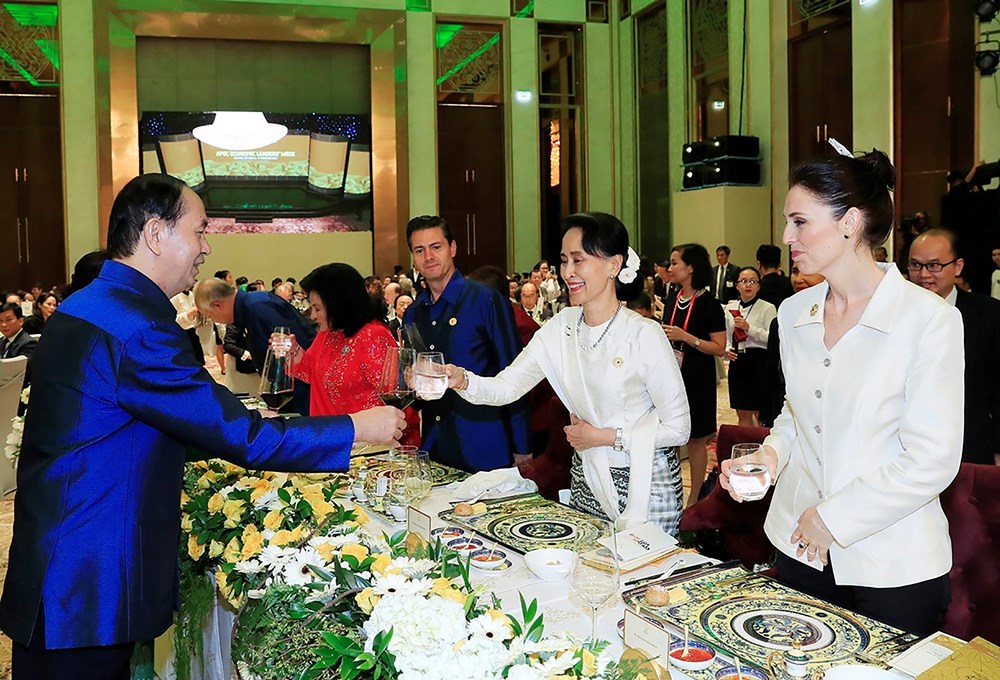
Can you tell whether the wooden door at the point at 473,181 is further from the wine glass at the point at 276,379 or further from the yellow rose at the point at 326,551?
the yellow rose at the point at 326,551

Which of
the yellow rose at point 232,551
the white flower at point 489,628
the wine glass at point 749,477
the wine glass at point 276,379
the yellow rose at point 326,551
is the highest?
the wine glass at point 276,379

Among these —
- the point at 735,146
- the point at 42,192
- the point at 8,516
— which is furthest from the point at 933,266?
the point at 42,192

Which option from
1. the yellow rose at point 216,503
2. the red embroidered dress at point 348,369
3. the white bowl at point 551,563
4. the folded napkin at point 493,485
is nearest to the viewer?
the white bowl at point 551,563

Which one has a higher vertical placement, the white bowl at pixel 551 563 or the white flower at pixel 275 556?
the white flower at pixel 275 556

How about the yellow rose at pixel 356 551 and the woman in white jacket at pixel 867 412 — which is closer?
the yellow rose at pixel 356 551

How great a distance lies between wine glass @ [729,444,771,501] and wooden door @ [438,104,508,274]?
46.0 ft

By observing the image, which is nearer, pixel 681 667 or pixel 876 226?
pixel 681 667

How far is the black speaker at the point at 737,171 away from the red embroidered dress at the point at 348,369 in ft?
30.1

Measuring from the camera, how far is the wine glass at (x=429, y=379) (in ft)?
7.41

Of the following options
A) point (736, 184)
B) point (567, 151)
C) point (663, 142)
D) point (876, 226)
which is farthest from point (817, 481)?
point (567, 151)

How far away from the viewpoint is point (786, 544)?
77.1 inches

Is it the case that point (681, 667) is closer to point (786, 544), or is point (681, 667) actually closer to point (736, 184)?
point (786, 544)

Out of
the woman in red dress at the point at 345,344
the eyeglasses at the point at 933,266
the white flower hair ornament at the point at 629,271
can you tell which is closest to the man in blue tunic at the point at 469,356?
the woman in red dress at the point at 345,344

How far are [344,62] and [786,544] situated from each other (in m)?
15.3
